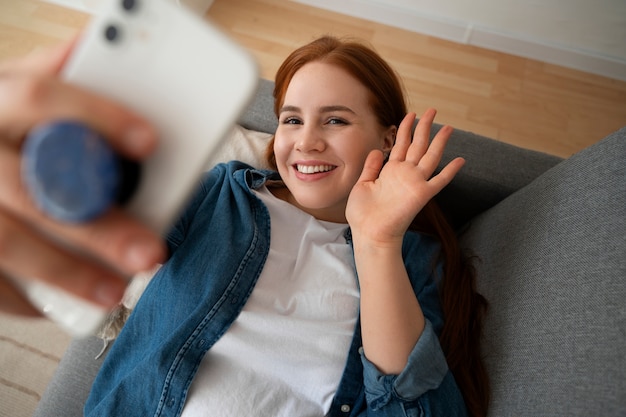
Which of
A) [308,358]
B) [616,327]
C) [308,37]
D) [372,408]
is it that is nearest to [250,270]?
[308,358]

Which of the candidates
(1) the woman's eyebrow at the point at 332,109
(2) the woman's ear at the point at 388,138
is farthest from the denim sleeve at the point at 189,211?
(2) the woman's ear at the point at 388,138

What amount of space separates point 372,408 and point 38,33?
2163 mm

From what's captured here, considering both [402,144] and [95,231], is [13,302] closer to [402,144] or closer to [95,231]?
[95,231]

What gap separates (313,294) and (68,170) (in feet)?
2.02

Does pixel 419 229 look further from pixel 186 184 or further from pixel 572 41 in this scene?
pixel 572 41

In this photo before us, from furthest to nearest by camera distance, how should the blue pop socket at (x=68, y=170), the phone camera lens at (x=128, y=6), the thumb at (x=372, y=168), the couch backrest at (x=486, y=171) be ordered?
1. the couch backrest at (x=486, y=171)
2. the thumb at (x=372, y=168)
3. the phone camera lens at (x=128, y=6)
4. the blue pop socket at (x=68, y=170)

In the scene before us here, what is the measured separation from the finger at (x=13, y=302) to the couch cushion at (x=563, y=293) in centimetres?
69

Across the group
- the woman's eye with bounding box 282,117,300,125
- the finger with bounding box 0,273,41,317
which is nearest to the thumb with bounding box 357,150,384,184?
the woman's eye with bounding box 282,117,300,125

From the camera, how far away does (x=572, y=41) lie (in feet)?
6.75

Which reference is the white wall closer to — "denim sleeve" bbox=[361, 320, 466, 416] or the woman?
the woman

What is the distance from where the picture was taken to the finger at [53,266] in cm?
32

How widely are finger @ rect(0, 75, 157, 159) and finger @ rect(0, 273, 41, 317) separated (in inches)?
5.9

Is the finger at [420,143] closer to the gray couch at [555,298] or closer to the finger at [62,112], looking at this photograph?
the gray couch at [555,298]

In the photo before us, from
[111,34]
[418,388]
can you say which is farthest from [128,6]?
[418,388]
